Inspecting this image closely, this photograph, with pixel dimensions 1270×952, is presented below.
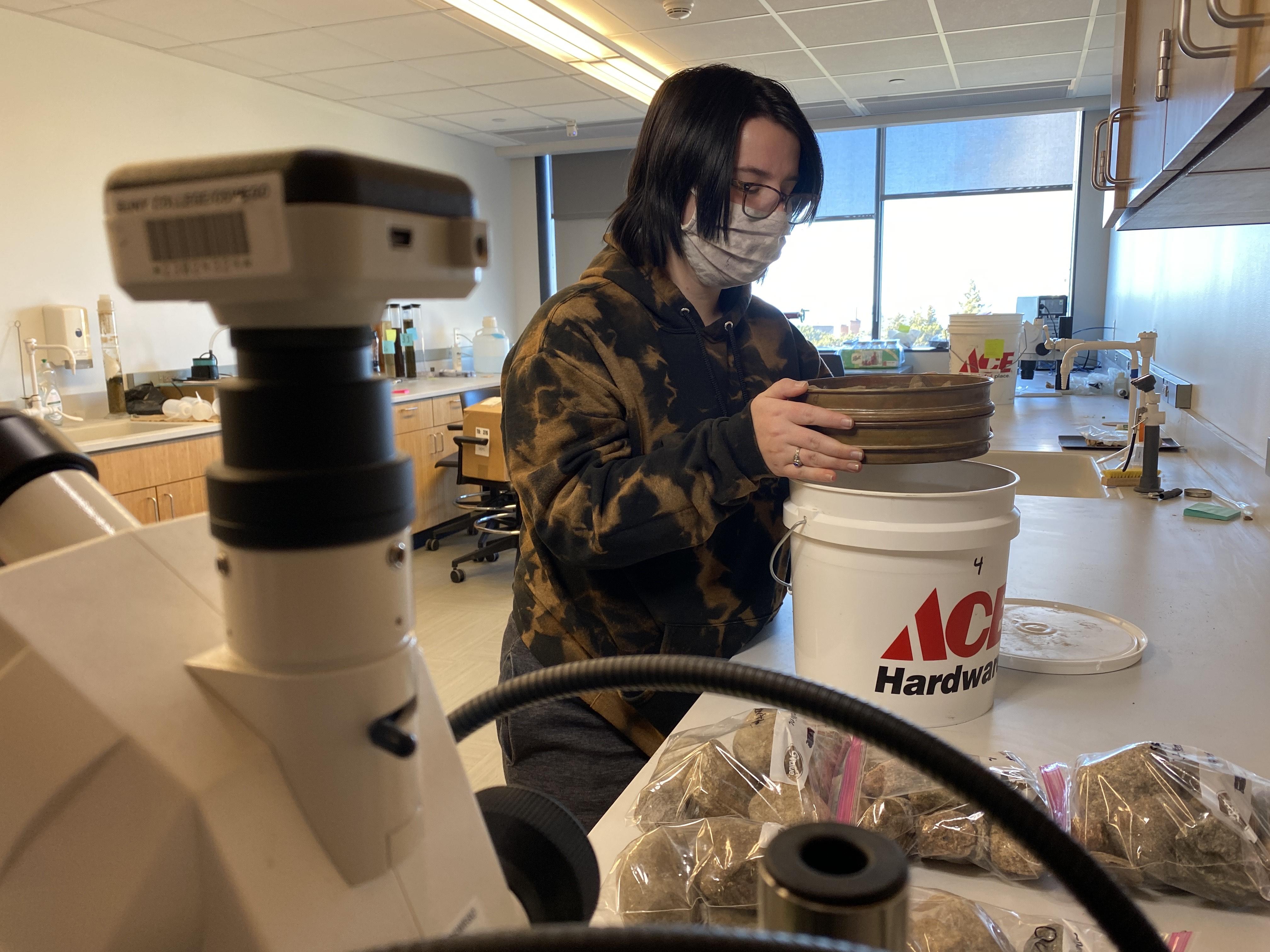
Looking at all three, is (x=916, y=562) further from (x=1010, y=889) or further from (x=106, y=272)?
(x=106, y=272)

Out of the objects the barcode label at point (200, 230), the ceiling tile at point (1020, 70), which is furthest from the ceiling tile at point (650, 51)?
the barcode label at point (200, 230)

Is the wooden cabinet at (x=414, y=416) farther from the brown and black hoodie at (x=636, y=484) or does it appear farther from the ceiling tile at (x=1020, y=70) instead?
the ceiling tile at (x=1020, y=70)

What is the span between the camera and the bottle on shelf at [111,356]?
3840 millimetres

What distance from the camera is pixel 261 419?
27 cm

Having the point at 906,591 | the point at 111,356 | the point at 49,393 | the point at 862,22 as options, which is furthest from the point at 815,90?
the point at 906,591

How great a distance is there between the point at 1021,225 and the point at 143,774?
23.0 feet

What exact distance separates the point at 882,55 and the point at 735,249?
159 inches

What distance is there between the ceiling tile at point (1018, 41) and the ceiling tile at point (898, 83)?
0.26 m

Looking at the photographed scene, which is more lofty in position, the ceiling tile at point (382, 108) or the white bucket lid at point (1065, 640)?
the ceiling tile at point (382, 108)

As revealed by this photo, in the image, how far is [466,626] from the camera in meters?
3.70

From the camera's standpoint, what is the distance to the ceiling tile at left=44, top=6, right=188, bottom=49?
3.54m

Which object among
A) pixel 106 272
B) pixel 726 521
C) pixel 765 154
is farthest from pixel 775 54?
pixel 726 521

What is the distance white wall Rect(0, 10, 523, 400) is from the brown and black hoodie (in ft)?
6.92

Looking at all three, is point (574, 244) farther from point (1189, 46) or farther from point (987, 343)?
point (1189, 46)
